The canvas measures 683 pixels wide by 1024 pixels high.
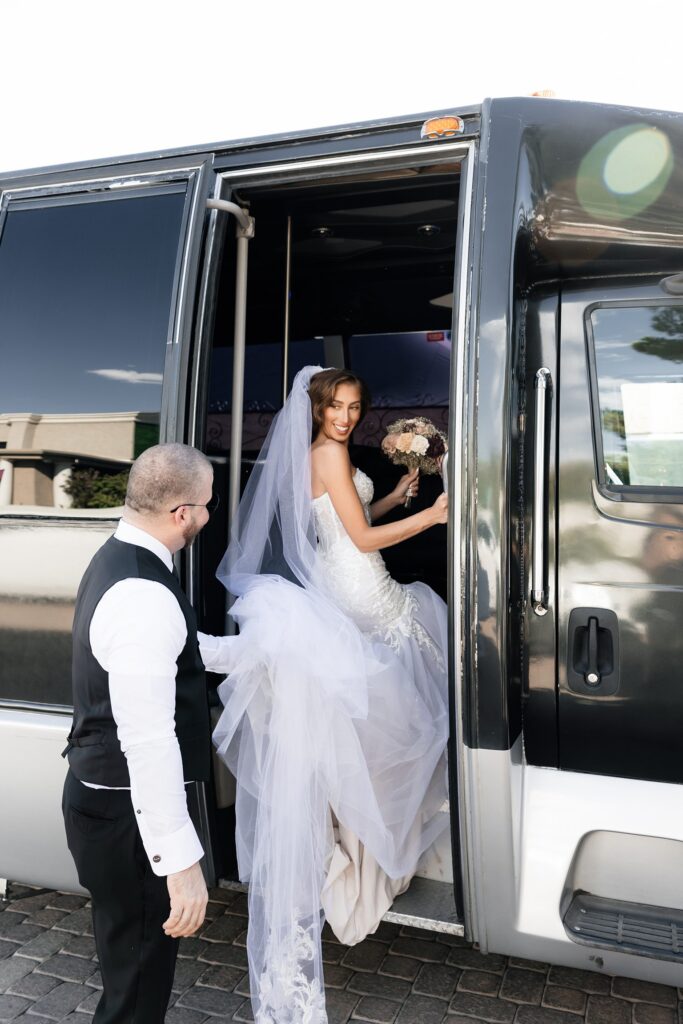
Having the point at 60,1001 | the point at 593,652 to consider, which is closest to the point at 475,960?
the point at 593,652

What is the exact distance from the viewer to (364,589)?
3.35 m

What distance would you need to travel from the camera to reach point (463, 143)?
2.53 meters

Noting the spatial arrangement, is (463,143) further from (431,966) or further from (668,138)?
(431,966)

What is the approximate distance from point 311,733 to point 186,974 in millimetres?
1047

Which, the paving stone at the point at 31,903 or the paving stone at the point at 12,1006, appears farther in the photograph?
the paving stone at the point at 31,903

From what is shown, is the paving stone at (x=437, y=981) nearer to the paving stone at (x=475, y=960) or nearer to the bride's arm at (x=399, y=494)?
the paving stone at (x=475, y=960)

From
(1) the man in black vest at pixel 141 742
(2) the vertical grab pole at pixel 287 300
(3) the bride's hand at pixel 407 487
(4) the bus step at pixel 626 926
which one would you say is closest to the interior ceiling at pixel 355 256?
(2) the vertical grab pole at pixel 287 300

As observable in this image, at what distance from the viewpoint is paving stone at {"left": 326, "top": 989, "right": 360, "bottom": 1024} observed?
267 centimetres

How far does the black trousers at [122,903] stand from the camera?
6.60ft

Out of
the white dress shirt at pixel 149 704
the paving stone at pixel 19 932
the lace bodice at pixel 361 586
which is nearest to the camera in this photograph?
the white dress shirt at pixel 149 704

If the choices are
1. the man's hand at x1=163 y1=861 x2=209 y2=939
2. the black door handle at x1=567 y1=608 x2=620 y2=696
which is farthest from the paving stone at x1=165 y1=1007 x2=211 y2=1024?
the black door handle at x1=567 y1=608 x2=620 y2=696

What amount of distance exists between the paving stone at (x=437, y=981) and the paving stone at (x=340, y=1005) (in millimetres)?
223

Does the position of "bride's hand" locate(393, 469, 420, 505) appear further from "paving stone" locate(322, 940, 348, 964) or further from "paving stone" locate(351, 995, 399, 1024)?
"paving stone" locate(351, 995, 399, 1024)

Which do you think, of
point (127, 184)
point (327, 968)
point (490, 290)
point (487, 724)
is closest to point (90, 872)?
point (487, 724)
